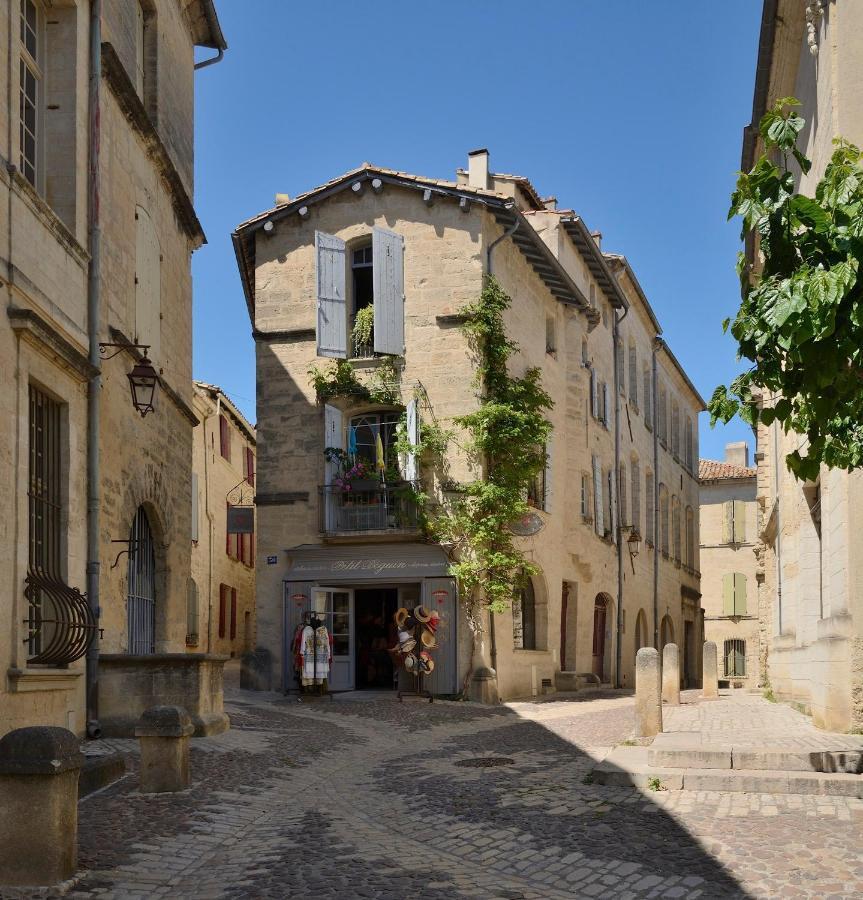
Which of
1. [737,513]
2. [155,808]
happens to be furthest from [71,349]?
[737,513]

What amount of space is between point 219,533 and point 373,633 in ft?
36.5

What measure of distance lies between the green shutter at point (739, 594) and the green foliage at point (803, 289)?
37460 mm

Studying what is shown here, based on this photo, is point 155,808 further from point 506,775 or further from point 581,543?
point 581,543

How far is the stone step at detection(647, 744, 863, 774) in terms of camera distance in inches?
338

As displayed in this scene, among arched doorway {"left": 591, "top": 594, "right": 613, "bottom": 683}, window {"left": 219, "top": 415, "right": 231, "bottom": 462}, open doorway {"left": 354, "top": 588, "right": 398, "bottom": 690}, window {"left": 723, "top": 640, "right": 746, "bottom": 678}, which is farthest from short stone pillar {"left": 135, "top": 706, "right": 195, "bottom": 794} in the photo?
window {"left": 723, "top": 640, "right": 746, "bottom": 678}

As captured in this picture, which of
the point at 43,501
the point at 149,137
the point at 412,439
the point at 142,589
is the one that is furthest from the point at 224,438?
the point at 43,501

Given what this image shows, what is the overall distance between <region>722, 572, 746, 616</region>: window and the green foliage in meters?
37.5

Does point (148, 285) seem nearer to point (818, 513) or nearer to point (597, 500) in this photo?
point (818, 513)

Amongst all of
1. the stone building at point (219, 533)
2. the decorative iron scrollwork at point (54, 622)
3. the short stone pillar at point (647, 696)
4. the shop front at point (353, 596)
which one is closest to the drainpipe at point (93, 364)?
the decorative iron scrollwork at point (54, 622)

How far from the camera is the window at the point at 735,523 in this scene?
141 ft

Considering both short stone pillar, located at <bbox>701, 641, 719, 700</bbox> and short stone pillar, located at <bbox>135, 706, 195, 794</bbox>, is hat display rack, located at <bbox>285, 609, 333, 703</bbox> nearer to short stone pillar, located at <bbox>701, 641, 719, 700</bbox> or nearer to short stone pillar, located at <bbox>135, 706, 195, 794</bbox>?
short stone pillar, located at <bbox>701, 641, 719, 700</bbox>

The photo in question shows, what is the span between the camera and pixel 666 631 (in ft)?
113

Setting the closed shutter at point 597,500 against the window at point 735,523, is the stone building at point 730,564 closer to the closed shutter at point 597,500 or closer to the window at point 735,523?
the window at point 735,523

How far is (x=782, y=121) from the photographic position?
222 inches
